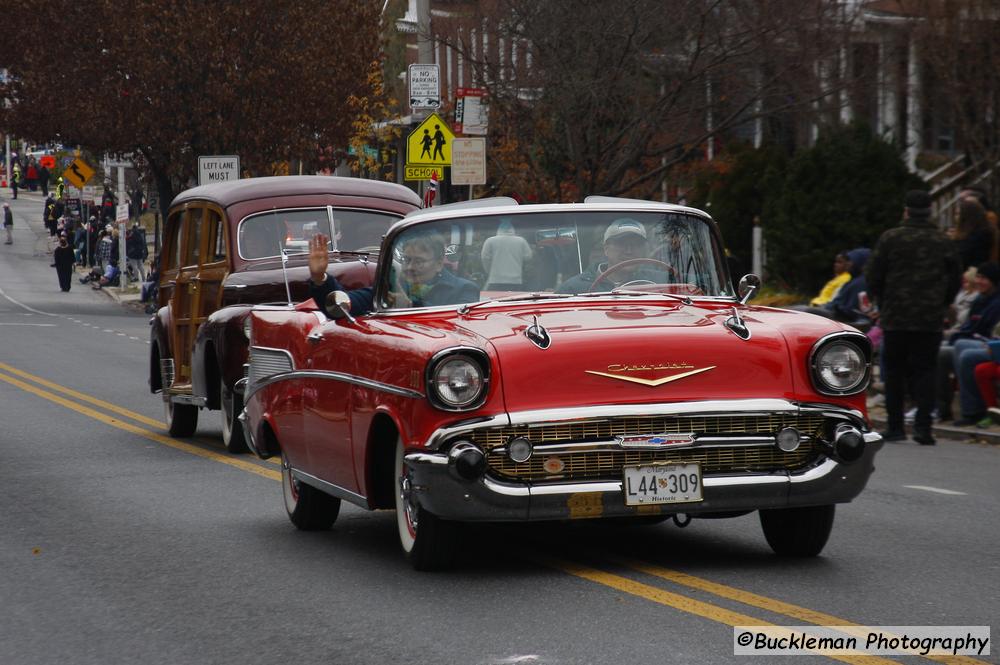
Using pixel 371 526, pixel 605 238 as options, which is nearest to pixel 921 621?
pixel 605 238

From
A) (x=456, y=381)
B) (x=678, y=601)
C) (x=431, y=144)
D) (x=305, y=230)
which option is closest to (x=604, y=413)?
Result: (x=456, y=381)

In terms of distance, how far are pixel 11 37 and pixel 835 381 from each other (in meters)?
40.3

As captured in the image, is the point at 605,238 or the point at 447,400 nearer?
the point at 447,400

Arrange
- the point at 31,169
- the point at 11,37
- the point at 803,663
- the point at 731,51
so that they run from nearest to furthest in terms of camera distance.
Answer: the point at 803,663
the point at 731,51
the point at 11,37
the point at 31,169

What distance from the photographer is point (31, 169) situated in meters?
125

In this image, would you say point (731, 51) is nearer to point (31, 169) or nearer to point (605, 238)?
point (605, 238)

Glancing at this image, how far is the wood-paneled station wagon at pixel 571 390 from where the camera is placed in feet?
23.6

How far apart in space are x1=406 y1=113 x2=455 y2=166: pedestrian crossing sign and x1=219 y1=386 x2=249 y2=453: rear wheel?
417 inches

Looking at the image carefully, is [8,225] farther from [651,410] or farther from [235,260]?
[651,410]

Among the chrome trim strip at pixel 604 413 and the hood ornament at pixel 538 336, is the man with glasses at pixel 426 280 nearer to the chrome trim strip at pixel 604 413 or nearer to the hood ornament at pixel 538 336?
the hood ornament at pixel 538 336

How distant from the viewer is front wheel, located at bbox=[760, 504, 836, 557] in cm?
789

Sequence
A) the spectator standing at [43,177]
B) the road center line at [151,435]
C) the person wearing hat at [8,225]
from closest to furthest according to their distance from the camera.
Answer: the road center line at [151,435] < the person wearing hat at [8,225] < the spectator standing at [43,177]

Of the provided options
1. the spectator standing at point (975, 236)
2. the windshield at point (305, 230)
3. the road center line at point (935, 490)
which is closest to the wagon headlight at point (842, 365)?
the road center line at point (935, 490)

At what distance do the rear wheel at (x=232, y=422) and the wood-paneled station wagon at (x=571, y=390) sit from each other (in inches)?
208
